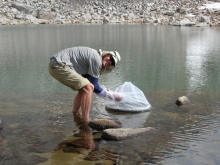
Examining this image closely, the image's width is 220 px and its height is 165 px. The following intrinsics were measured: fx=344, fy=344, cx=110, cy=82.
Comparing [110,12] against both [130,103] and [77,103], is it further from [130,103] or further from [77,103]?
[77,103]

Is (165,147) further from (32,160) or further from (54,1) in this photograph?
(54,1)

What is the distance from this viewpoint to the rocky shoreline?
4841 cm

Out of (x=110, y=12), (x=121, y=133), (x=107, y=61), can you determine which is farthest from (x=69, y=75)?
(x=110, y=12)

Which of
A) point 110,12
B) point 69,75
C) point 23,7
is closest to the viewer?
point 69,75

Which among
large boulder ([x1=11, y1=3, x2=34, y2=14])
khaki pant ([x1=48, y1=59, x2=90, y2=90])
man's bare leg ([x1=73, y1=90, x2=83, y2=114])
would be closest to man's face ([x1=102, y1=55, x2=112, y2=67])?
khaki pant ([x1=48, y1=59, x2=90, y2=90])

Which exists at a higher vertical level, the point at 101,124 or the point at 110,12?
the point at 101,124

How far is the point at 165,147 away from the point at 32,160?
1.90 metres

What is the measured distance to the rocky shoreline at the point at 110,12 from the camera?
1906 inches

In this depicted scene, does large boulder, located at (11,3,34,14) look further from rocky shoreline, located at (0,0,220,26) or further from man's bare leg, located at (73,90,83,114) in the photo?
man's bare leg, located at (73,90,83,114)

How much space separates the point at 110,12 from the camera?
55000mm

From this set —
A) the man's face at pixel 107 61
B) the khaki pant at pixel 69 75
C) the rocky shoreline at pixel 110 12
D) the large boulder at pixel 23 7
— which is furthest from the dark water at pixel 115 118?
the large boulder at pixel 23 7

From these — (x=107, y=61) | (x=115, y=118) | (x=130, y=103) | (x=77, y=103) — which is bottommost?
(x=115, y=118)

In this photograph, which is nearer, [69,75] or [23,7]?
[69,75]

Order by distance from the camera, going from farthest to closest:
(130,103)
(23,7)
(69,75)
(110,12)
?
1. (110,12)
2. (23,7)
3. (130,103)
4. (69,75)
